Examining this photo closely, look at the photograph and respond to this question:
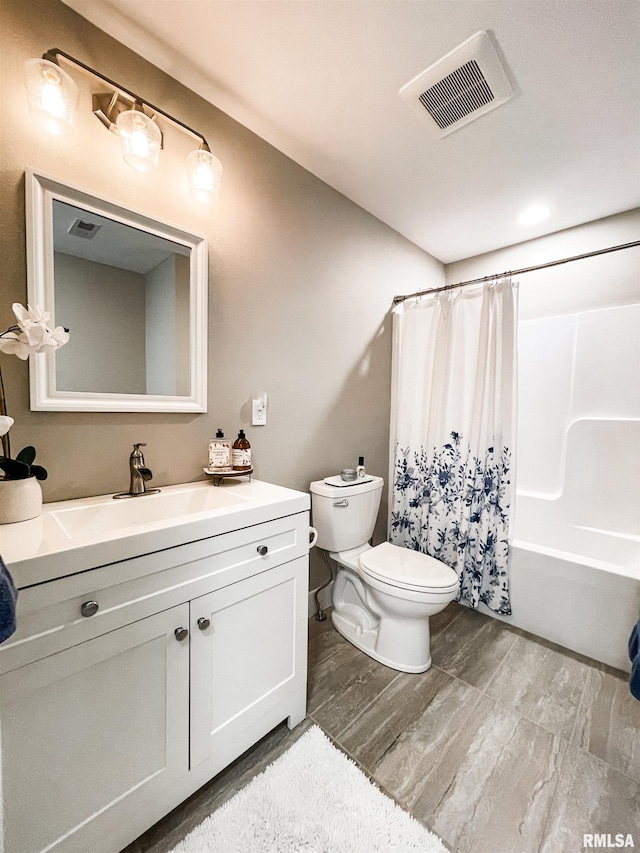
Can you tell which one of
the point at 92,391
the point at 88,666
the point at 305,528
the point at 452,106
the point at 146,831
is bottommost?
the point at 146,831

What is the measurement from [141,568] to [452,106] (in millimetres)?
1994

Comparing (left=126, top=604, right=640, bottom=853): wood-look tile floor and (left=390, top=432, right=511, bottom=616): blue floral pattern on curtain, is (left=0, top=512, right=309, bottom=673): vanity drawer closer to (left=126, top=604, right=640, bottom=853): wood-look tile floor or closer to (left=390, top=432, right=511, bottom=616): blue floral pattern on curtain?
(left=126, top=604, right=640, bottom=853): wood-look tile floor

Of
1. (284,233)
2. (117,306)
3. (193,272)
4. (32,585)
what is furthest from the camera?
(284,233)

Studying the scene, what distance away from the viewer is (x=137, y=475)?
1226mm

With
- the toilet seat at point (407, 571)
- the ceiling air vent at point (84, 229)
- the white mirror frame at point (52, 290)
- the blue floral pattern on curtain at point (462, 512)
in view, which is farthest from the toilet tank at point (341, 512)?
the ceiling air vent at point (84, 229)

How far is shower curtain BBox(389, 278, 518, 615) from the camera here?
1.90 m

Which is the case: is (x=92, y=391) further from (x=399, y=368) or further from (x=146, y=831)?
(x=399, y=368)

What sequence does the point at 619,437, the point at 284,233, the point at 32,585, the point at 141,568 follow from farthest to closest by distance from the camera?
the point at 619,437
the point at 284,233
the point at 141,568
the point at 32,585

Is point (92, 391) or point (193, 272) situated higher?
point (193, 272)

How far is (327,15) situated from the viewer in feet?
3.66

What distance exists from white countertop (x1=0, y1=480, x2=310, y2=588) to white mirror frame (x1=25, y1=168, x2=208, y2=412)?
327mm

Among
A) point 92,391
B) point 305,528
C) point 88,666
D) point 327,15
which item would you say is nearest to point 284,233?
point 327,15

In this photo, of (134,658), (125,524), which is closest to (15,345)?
(125,524)

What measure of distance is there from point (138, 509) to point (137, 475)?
0.12 metres
